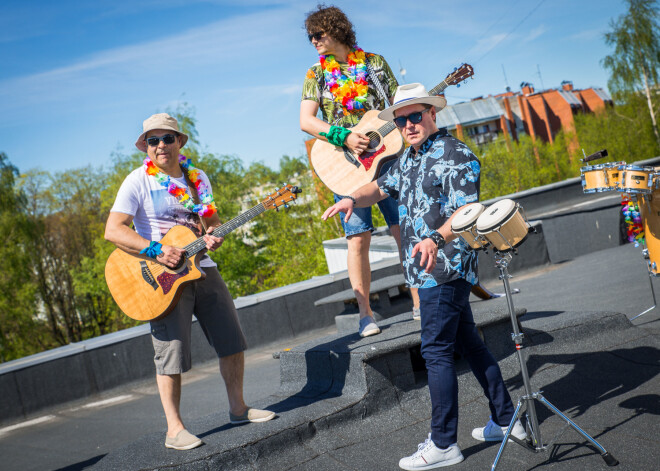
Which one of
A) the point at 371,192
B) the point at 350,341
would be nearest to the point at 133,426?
the point at 350,341

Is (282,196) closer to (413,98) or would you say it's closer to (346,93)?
(346,93)

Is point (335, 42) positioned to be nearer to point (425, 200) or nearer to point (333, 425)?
point (425, 200)

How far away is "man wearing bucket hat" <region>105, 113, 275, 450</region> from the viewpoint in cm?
397

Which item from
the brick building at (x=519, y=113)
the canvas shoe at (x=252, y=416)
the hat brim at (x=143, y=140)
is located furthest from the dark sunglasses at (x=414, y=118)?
the brick building at (x=519, y=113)

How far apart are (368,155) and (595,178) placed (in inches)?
81.7

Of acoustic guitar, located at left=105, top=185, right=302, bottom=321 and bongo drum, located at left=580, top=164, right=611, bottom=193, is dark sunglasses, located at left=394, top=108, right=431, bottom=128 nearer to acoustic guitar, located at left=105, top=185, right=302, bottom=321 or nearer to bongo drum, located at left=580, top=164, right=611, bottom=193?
acoustic guitar, located at left=105, top=185, right=302, bottom=321

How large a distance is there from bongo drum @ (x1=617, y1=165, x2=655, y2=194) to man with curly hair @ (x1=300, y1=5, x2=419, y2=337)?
194 cm

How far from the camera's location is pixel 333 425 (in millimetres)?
4090

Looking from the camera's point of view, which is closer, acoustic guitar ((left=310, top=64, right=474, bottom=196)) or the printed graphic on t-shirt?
the printed graphic on t-shirt

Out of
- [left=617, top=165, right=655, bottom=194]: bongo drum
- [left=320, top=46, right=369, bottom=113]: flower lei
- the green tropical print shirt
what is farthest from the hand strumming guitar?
[left=617, top=165, right=655, bottom=194]: bongo drum

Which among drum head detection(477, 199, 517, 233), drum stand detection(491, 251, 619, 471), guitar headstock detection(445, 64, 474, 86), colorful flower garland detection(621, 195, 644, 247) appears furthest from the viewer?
colorful flower garland detection(621, 195, 644, 247)

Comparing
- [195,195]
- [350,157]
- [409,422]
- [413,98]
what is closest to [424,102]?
[413,98]

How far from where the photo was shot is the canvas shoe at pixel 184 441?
3.79m

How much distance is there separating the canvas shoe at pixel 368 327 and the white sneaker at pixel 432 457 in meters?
1.47
